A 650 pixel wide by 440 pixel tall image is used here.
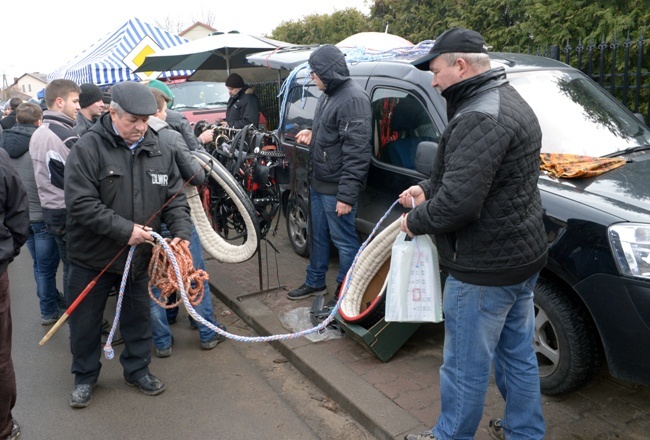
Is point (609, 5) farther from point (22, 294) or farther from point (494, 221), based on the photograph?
point (22, 294)

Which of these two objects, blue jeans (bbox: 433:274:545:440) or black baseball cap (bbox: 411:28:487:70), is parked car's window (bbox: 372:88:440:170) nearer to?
black baseball cap (bbox: 411:28:487:70)

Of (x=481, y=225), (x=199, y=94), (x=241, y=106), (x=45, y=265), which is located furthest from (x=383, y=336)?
(x=199, y=94)

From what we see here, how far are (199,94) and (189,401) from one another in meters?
9.47

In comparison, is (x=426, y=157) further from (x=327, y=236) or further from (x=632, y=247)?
(x=327, y=236)

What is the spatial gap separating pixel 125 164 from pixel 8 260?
83cm

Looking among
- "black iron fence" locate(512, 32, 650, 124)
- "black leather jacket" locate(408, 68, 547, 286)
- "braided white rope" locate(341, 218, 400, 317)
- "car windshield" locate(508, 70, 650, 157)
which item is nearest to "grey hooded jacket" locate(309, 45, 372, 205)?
"braided white rope" locate(341, 218, 400, 317)

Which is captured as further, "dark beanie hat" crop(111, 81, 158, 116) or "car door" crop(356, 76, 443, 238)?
"car door" crop(356, 76, 443, 238)

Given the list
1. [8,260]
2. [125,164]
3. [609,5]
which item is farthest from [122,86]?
[609,5]

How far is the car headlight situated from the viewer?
9.04 ft

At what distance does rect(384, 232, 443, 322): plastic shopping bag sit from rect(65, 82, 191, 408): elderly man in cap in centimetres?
139

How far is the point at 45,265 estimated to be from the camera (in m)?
5.04

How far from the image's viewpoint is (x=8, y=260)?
3100 millimetres

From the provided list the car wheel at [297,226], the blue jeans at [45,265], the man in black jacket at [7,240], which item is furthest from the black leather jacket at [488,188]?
the blue jeans at [45,265]

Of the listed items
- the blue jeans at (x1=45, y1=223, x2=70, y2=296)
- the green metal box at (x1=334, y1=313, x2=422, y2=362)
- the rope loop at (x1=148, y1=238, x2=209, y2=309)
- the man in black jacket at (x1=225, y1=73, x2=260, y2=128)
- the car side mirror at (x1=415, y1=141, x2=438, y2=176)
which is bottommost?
the green metal box at (x1=334, y1=313, x2=422, y2=362)
